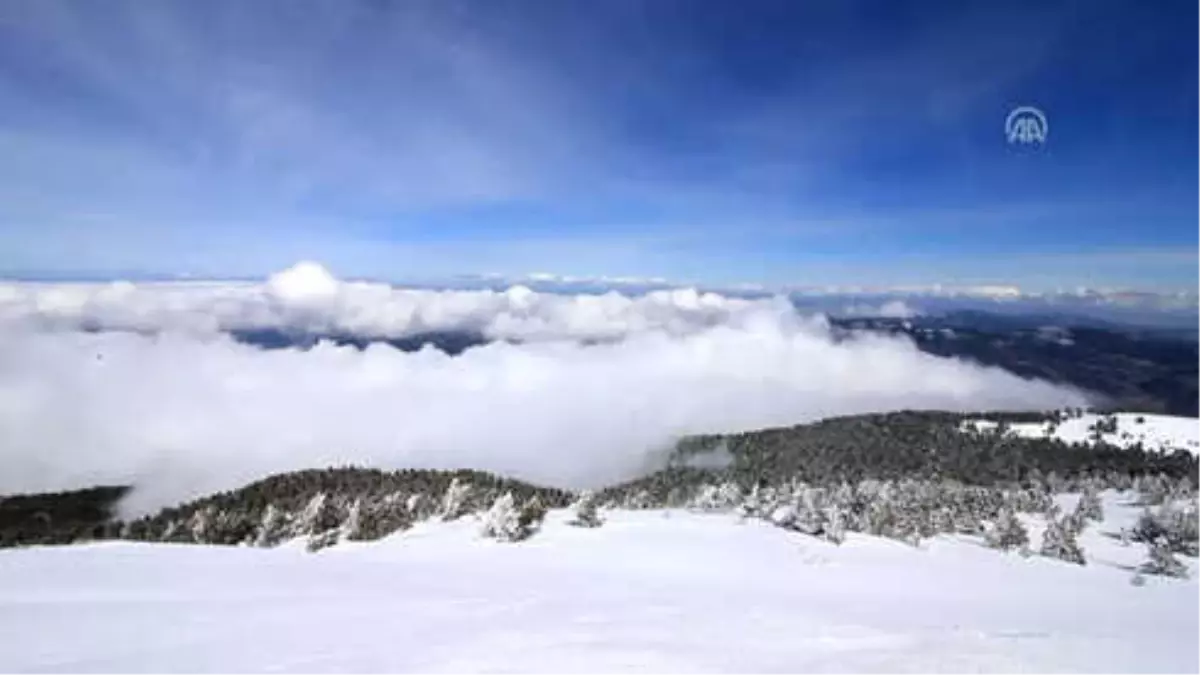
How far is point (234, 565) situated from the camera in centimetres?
2230

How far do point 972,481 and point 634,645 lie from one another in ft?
510

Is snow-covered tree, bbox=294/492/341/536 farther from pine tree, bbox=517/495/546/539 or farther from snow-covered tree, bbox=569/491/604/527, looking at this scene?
snow-covered tree, bbox=569/491/604/527

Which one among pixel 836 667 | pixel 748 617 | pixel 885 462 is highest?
pixel 836 667

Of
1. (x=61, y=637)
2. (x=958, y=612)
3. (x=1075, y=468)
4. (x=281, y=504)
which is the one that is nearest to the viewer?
(x=61, y=637)

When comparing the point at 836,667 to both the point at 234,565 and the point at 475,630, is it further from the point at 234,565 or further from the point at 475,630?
the point at 234,565

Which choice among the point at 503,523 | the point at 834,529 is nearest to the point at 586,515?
the point at 503,523

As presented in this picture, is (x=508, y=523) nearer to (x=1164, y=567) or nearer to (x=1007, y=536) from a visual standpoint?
(x=1007, y=536)

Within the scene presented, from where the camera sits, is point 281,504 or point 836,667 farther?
point 281,504

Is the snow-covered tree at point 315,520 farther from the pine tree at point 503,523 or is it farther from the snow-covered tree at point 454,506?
the pine tree at point 503,523

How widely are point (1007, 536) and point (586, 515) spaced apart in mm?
21129

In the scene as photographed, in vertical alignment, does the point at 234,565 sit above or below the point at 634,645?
below

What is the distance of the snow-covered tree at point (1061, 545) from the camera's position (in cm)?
3778

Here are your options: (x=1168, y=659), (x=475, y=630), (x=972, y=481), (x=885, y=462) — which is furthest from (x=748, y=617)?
(x=885, y=462)

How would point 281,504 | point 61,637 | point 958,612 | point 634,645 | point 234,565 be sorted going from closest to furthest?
point 634,645 → point 61,637 → point 958,612 → point 234,565 → point 281,504
